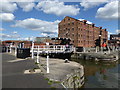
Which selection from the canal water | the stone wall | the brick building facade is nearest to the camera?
the stone wall

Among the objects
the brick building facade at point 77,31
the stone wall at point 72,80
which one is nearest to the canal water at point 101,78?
the stone wall at point 72,80

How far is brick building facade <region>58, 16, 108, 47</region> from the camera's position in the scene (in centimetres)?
4978

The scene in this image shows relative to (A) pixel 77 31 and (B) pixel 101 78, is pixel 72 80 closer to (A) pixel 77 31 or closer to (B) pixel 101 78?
(B) pixel 101 78

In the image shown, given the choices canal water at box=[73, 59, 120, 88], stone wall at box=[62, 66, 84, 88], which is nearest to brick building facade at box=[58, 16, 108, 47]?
canal water at box=[73, 59, 120, 88]

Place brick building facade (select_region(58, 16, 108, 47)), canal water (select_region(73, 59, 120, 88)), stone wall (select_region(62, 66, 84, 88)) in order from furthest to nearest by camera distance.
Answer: brick building facade (select_region(58, 16, 108, 47))
canal water (select_region(73, 59, 120, 88))
stone wall (select_region(62, 66, 84, 88))

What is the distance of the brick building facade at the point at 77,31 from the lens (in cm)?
4978

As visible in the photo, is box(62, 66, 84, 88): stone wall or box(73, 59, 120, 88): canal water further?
box(73, 59, 120, 88): canal water

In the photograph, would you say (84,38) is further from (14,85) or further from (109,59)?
(14,85)

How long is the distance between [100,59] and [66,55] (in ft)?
36.8

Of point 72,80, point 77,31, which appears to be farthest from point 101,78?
point 77,31

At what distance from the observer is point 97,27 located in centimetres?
6712

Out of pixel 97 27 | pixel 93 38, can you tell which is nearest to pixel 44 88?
→ pixel 93 38

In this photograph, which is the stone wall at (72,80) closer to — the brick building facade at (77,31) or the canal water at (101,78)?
the canal water at (101,78)

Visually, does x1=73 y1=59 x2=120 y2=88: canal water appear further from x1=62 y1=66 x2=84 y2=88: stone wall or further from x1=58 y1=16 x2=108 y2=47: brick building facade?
x1=58 y1=16 x2=108 y2=47: brick building facade
